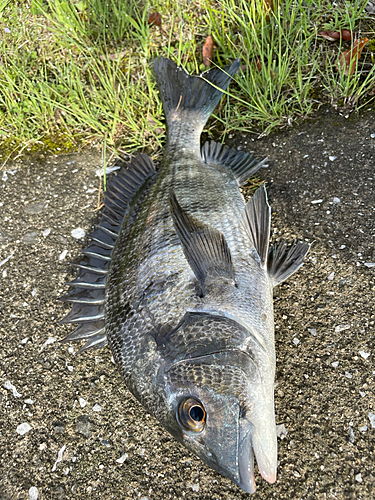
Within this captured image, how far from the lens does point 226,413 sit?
69.4 inches

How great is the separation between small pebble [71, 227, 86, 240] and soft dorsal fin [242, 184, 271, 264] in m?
1.53

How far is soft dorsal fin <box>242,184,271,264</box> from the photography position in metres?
2.50

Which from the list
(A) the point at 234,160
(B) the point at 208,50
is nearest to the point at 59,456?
(A) the point at 234,160

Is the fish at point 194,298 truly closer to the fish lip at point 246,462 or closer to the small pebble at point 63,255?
the fish lip at point 246,462

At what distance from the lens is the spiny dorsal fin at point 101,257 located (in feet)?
8.11

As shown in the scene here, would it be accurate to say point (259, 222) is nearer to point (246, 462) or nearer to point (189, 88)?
point (246, 462)

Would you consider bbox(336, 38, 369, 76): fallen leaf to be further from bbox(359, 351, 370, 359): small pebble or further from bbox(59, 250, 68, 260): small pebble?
bbox(59, 250, 68, 260): small pebble

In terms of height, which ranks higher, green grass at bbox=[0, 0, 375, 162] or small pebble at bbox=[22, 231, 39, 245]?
green grass at bbox=[0, 0, 375, 162]

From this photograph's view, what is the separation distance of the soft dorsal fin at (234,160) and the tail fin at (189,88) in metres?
0.26

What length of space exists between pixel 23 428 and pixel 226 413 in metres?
1.52

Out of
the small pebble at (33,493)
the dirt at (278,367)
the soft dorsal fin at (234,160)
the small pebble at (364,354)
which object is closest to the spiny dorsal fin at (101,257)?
the dirt at (278,367)

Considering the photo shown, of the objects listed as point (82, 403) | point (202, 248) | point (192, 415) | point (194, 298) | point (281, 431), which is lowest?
point (281, 431)

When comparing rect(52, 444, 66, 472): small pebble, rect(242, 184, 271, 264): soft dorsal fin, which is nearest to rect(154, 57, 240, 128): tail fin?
rect(242, 184, 271, 264): soft dorsal fin

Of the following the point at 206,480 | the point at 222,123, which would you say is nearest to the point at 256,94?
the point at 222,123
